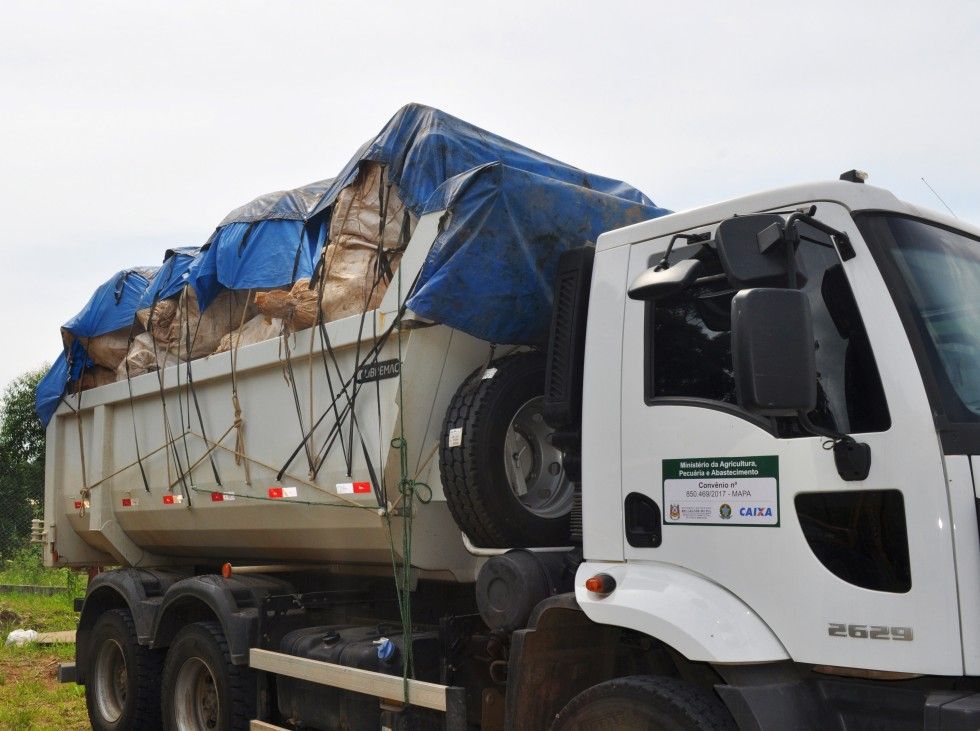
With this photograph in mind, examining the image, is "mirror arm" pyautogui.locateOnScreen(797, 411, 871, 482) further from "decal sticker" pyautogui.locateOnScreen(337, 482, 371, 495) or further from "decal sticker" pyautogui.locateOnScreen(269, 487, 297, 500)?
"decal sticker" pyautogui.locateOnScreen(269, 487, 297, 500)

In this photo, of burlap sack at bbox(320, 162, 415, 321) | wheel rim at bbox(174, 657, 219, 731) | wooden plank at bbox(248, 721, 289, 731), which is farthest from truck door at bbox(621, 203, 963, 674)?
wheel rim at bbox(174, 657, 219, 731)

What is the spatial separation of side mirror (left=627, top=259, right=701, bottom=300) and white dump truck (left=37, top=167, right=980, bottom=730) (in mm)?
11

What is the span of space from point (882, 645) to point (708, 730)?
618 millimetres

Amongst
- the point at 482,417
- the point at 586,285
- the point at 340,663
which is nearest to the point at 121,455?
the point at 340,663

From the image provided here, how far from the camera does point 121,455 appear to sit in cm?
779

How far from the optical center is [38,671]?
1086 centimetres

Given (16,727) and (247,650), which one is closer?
(247,650)

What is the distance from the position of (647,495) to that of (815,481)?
26.2 inches

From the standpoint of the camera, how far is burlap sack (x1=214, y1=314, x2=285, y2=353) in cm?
614

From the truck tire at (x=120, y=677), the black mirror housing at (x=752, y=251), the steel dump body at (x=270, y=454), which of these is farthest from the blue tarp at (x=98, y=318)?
the black mirror housing at (x=752, y=251)

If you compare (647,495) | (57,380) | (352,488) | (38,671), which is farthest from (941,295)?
(38,671)

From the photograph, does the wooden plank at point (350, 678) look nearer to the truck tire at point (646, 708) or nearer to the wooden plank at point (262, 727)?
the wooden plank at point (262, 727)

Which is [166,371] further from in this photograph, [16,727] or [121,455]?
[16,727]

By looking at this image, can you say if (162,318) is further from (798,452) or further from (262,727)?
(798,452)
